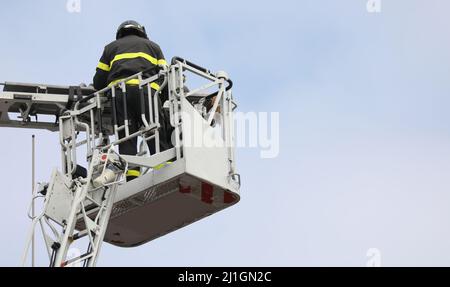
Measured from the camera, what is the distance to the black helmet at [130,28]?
18641mm

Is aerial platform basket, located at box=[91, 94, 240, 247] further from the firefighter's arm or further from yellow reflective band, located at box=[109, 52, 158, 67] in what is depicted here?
the firefighter's arm

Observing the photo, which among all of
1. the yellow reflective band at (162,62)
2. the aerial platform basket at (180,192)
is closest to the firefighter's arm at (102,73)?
the yellow reflective band at (162,62)

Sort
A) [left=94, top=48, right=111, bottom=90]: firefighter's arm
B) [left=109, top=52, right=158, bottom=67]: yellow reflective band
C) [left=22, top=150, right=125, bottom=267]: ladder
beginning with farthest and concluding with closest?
[left=94, top=48, right=111, bottom=90]: firefighter's arm, [left=109, top=52, right=158, bottom=67]: yellow reflective band, [left=22, top=150, right=125, bottom=267]: ladder

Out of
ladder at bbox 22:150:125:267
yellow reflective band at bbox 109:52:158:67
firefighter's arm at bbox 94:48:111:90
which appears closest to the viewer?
ladder at bbox 22:150:125:267

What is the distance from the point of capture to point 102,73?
60.0ft

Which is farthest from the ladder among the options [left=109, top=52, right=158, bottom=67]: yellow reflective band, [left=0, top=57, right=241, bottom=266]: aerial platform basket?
[left=109, top=52, right=158, bottom=67]: yellow reflective band

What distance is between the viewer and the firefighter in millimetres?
17469

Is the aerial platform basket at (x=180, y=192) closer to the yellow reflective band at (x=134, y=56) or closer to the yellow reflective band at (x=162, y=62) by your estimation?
the yellow reflective band at (x=162, y=62)

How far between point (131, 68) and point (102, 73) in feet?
1.73

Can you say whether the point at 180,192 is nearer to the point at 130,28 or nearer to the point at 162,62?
the point at 162,62

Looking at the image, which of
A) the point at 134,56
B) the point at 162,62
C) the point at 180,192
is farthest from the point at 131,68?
the point at 180,192

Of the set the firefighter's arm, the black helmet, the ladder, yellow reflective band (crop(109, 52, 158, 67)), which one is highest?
the black helmet

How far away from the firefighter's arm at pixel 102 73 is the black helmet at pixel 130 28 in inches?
20.0
